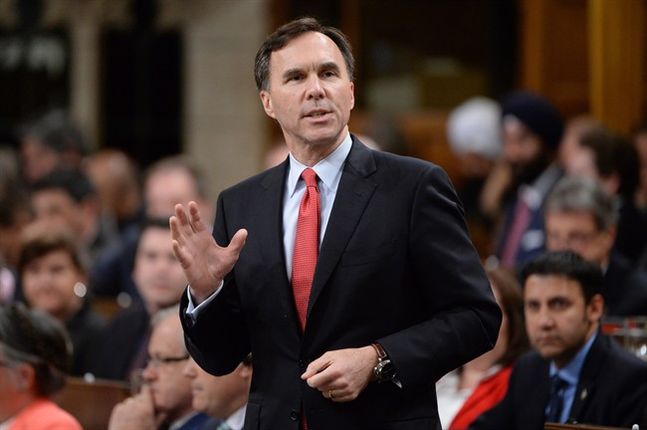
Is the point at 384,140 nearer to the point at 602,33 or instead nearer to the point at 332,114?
the point at 602,33

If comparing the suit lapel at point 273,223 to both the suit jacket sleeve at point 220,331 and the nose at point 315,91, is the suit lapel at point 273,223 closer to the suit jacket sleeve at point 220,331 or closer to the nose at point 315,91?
the suit jacket sleeve at point 220,331

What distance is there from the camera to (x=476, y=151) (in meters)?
9.17

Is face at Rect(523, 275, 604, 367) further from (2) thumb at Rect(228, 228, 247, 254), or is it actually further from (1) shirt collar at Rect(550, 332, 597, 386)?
(2) thumb at Rect(228, 228, 247, 254)

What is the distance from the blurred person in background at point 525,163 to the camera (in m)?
7.31

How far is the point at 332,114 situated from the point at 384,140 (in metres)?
5.35

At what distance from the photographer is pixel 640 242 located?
6.87m

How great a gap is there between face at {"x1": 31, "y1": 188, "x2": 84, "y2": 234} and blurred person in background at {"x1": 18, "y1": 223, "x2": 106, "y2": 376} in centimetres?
A: 157

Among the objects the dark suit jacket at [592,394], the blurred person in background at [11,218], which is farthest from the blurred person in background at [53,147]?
the dark suit jacket at [592,394]

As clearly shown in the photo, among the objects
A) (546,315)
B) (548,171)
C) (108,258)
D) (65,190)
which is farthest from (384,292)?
(65,190)

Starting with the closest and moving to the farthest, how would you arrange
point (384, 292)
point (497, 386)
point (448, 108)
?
point (384, 292)
point (497, 386)
point (448, 108)

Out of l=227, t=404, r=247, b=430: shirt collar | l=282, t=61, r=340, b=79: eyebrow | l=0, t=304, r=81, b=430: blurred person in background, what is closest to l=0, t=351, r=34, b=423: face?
l=0, t=304, r=81, b=430: blurred person in background

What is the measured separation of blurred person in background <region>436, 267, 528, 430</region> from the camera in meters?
5.08

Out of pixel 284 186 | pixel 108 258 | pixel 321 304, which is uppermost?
pixel 284 186

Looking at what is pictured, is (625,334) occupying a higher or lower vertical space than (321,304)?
lower
